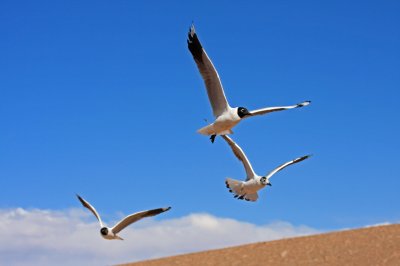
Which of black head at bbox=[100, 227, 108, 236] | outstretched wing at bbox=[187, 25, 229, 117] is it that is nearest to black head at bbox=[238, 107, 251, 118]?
outstretched wing at bbox=[187, 25, 229, 117]

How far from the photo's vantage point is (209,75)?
1750 cm

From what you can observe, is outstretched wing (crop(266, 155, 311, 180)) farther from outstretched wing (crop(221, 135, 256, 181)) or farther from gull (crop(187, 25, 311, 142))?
gull (crop(187, 25, 311, 142))

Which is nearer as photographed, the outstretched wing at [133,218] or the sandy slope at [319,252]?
the sandy slope at [319,252]

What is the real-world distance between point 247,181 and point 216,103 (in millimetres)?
5441

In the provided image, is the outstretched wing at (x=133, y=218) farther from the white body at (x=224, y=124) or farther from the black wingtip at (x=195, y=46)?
the black wingtip at (x=195, y=46)

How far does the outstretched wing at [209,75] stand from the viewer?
17062 mm

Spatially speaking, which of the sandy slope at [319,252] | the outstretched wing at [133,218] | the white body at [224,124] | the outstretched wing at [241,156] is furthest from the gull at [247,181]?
the sandy slope at [319,252]

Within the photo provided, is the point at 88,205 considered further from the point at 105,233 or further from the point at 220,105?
the point at 220,105

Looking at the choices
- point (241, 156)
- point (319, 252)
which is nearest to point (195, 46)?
point (319, 252)

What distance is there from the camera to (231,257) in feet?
57.8

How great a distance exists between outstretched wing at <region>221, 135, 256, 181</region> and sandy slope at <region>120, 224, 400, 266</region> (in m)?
4.60

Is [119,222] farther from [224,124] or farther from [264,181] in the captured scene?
[224,124]

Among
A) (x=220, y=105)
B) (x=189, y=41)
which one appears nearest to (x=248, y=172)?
(x=220, y=105)

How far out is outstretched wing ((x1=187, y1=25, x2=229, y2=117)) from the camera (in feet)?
56.0
